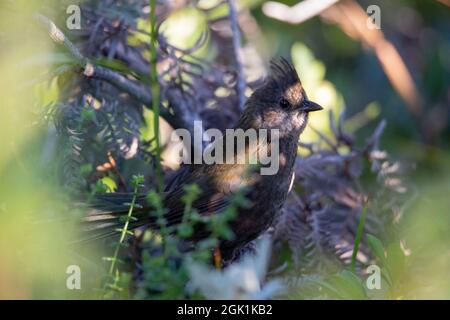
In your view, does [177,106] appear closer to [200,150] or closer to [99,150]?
[200,150]

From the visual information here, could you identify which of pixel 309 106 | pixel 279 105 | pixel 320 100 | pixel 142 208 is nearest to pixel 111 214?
pixel 142 208

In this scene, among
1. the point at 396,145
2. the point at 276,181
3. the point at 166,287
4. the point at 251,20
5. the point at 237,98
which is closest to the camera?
the point at 166,287

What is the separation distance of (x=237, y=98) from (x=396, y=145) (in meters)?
1.88

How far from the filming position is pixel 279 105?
461cm

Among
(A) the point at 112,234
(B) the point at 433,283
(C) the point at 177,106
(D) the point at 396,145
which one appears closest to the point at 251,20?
(D) the point at 396,145

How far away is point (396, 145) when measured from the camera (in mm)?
6254

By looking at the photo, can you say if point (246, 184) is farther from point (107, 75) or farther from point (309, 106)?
point (107, 75)

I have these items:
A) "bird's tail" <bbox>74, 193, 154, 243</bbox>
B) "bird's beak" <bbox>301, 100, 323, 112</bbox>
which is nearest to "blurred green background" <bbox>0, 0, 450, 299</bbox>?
"bird's tail" <bbox>74, 193, 154, 243</bbox>

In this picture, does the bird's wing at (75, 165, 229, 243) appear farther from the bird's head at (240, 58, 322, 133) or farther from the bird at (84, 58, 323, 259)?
the bird's head at (240, 58, 322, 133)

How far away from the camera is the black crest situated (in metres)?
4.53

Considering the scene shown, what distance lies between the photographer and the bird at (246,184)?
3922 millimetres

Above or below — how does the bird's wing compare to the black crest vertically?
below

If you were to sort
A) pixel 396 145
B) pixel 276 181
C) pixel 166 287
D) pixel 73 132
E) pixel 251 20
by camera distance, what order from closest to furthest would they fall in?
pixel 166 287
pixel 73 132
pixel 276 181
pixel 396 145
pixel 251 20

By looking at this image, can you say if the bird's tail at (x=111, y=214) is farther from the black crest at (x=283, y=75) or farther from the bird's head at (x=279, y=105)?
the black crest at (x=283, y=75)
